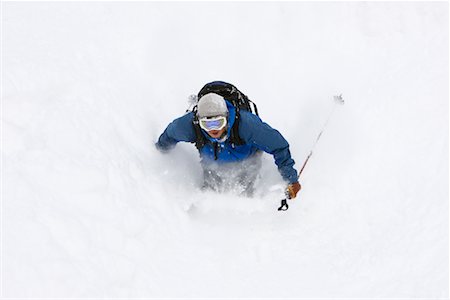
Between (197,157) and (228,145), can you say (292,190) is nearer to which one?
(228,145)

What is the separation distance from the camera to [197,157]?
682 cm

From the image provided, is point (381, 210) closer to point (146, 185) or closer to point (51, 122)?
point (146, 185)

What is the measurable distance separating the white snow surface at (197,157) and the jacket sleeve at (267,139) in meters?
0.94

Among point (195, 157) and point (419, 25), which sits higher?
point (419, 25)

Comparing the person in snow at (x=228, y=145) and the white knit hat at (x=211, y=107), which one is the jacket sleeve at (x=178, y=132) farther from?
the white knit hat at (x=211, y=107)

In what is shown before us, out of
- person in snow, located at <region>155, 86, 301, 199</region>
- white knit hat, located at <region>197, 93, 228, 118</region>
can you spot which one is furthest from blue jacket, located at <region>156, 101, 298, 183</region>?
white knit hat, located at <region>197, 93, 228, 118</region>

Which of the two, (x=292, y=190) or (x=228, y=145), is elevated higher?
(x=228, y=145)

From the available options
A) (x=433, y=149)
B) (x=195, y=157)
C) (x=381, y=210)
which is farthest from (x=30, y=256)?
(x=433, y=149)

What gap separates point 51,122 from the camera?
473 cm

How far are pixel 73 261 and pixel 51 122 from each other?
5.68ft

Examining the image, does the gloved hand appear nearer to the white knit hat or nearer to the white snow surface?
the white snow surface

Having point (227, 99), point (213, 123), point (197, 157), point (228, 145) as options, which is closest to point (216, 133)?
point (213, 123)

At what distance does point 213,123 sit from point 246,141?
73 cm

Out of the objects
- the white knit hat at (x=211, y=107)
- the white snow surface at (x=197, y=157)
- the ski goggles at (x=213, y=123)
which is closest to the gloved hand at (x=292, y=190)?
the white snow surface at (x=197, y=157)
